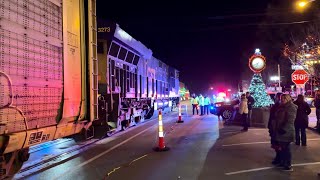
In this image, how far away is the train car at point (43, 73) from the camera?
5.25 m

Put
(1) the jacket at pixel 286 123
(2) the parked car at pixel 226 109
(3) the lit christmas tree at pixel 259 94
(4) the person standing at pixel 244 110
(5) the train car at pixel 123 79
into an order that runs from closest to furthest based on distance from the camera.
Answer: (1) the jacket at pixel 286 123, (5) the train car at pixel 123 79, (4) the person standing at pixel 244 110, (3) the lit christmas tree at pixel 259 94, (2) the parked car at pixel 226 109

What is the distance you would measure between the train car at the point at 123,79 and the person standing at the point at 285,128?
3781mm

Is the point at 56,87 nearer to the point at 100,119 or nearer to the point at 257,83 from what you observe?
the point at 100,119

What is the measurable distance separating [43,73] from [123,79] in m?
12.7

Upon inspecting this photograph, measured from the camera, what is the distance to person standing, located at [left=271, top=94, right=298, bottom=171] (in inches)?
360

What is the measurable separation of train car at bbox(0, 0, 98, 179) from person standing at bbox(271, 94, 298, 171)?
160 inches

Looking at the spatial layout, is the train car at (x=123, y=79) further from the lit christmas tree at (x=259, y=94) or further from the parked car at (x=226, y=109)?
the lit christmas tree at (x=259, y=94)

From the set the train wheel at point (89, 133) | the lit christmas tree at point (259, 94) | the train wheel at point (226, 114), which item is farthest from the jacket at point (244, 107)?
the train wheel at point (89, 133)

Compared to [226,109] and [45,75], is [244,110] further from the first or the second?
A: [45,75]

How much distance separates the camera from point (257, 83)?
23359 mm

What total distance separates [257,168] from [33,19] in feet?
19.9

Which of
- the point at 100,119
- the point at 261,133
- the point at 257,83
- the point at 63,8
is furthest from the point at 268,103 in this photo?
the point at 63,8

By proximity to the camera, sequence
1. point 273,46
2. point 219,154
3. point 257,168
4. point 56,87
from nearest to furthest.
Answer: point 56,87 → point 257,168 → point 219,154 → point 273,46

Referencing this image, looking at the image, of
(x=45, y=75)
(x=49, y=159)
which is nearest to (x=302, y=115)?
(x=49, y=159)
